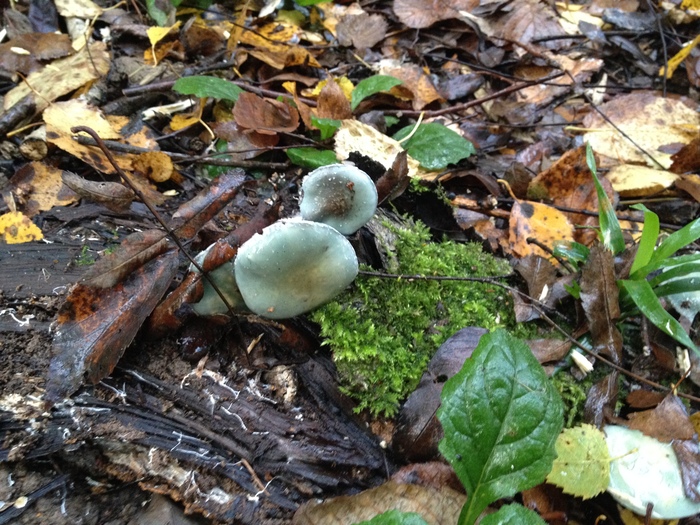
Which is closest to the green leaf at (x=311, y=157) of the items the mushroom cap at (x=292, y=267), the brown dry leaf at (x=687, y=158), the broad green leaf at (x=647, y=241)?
the mushroom cap at (x=292, y=267)

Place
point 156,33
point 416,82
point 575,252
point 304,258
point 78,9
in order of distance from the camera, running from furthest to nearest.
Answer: point 416,82 < point 78,9 < point 156,33 < point 575,252 < point 304,258

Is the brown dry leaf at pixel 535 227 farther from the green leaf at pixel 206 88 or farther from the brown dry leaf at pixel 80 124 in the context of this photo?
the brown dry leaf at pixel 80 124

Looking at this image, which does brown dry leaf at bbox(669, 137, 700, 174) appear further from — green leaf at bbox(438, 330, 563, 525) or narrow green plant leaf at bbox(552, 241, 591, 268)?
green leaf at bbox(438, 330, 563, 525)

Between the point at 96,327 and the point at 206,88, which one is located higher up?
the point at 206,88

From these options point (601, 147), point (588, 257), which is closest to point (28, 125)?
point (588, 257)

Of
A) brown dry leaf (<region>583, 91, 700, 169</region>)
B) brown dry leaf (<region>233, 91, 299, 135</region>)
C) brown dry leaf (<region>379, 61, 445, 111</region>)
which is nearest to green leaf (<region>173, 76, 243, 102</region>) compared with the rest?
brown dry leaf (<region>233, 91, 299, 135</region>)

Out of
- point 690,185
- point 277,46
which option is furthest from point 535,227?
point 277,46

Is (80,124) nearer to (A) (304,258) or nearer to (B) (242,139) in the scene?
(B) (242,139)
